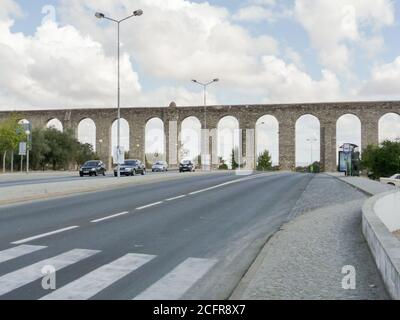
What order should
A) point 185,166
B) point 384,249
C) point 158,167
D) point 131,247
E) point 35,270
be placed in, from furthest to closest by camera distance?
point 158,167 → point 185,166 → point 131,247 → point 35,270 → point 384,249

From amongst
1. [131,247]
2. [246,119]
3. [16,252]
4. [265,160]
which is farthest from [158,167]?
[16,252]

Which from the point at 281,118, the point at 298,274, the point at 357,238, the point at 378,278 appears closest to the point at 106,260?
the point at 298,274

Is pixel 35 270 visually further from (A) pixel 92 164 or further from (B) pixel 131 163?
(B) pixel 131 163

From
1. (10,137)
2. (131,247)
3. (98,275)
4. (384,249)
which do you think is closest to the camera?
(384,249)

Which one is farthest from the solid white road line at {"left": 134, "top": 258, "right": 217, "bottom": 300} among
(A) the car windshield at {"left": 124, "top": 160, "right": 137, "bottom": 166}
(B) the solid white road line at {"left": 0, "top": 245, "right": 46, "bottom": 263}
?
(A) the car windshield at {"left": 124, "top": 160, "right": 137, "bottom": 166}

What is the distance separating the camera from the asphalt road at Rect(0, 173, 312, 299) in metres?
6.21

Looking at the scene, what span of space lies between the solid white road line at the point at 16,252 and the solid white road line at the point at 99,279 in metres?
1.56

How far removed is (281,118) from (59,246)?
2864 inches

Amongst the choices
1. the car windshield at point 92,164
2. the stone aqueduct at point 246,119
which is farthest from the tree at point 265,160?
the car windshield at point 92,164

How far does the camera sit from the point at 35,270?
699 centimetres

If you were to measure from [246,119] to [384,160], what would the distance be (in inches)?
1031

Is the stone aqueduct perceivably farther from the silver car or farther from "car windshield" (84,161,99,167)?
"car windshield" (84,161,99,167)

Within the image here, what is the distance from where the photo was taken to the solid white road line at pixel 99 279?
19.0 ft
